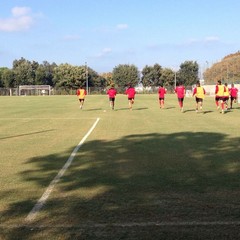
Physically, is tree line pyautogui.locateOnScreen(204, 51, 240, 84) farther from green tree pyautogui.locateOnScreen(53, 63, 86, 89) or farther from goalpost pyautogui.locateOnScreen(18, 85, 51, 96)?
goalpost pyautogui.locateOnScreen(18, 85, 51, 96)

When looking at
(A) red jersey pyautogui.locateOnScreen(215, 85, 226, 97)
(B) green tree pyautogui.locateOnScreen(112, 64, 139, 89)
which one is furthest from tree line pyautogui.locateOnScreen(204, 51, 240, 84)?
(A) red jersey pyautogui.locateOnScreen(215, 85, 226, 97)

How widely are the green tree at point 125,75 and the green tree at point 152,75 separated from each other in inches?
100

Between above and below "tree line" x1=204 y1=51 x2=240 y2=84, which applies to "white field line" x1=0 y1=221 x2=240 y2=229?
below

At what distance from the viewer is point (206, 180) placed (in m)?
7.60

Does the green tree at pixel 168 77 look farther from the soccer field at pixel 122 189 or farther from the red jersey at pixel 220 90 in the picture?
the soccer field at pixel 122 189

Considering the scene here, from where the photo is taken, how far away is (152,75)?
121188mm

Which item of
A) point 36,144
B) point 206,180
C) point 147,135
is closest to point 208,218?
point 206,180

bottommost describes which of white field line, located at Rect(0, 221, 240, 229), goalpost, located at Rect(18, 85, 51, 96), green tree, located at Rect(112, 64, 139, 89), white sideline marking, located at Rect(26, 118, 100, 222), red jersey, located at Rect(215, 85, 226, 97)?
goalpost, located at Rect(18, 85, 51, 96)

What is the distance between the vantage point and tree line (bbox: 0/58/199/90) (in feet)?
380

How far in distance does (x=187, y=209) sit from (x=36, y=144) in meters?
7.42

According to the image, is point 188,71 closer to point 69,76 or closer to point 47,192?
point 69,76

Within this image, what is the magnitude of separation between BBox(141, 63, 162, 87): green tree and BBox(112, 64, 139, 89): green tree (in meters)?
2.54

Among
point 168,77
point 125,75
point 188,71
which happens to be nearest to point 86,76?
point 125,75

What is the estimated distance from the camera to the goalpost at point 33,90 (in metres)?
107
